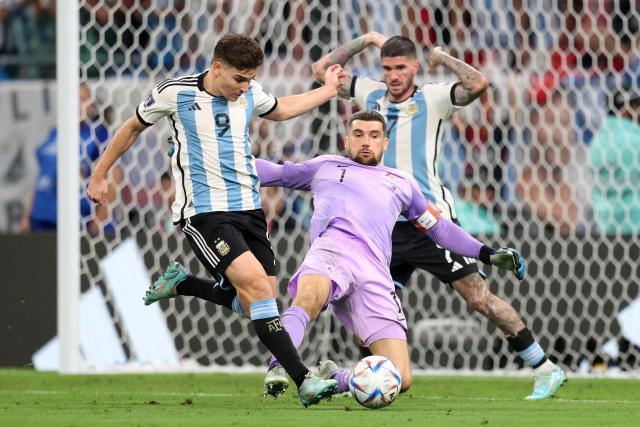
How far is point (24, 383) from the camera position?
321 inches

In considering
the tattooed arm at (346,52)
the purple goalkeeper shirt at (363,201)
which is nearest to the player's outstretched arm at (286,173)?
the purple goalkeeper shirt at (363,201)

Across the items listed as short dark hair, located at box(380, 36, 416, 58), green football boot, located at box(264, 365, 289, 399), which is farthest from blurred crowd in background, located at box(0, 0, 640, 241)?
green football boot, located at box(264, 365, 289, 399)

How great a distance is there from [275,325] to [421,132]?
2.19 metres

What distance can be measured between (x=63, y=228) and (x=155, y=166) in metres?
1.39

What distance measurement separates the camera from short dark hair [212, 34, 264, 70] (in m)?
6.15

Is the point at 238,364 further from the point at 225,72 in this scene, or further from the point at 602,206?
the point at 225,72

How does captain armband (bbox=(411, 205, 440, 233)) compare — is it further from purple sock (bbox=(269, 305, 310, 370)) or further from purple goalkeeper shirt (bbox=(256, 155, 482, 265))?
purple sock (bbox=(269, 305, 310, 370))

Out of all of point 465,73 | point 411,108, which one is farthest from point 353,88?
point 465,73

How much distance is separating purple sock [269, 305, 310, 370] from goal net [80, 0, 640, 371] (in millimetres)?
3345

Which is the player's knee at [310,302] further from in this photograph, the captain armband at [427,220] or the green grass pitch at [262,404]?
the captain armband at [427,220]

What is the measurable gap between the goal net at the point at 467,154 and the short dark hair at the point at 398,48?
6.83 ft

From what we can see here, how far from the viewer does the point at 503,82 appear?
33.9 ft

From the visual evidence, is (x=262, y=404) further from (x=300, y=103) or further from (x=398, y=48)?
(x=398, y=48)

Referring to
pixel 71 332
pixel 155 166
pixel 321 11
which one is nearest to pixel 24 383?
pixel 71 332
